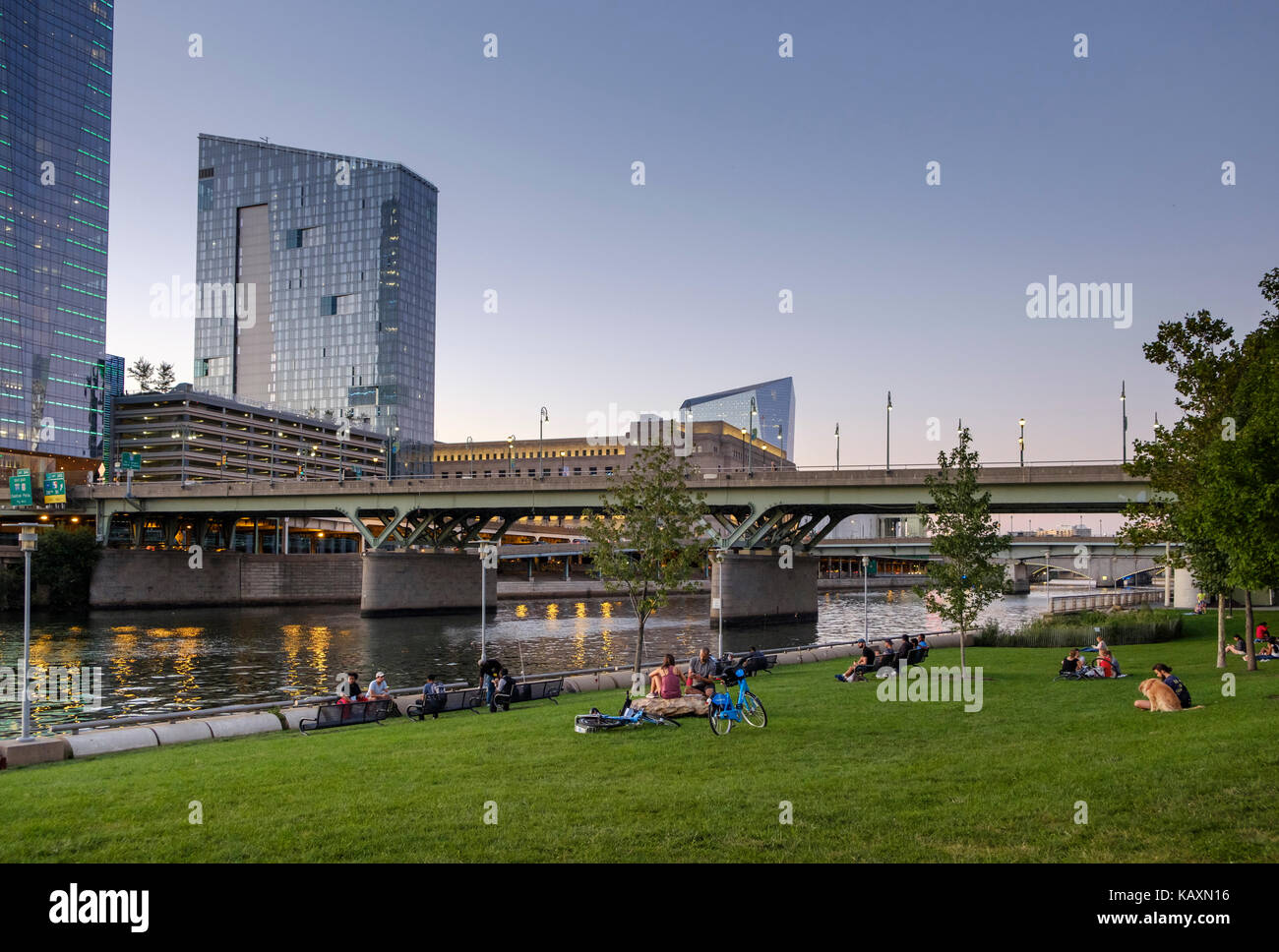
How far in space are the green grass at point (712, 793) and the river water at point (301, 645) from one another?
17.0 metres

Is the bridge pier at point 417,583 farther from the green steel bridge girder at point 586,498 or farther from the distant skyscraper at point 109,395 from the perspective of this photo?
the distant skyscraper at point 109,395

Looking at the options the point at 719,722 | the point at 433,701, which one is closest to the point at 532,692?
the point at 433,701

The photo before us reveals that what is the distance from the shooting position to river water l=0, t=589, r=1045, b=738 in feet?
118

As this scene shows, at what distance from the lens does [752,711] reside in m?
16.9

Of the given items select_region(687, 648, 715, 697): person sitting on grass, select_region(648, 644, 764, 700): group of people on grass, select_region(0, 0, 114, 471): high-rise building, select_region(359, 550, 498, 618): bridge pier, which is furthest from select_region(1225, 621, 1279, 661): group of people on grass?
select_region(0, 0, 114, 471): high-rise building

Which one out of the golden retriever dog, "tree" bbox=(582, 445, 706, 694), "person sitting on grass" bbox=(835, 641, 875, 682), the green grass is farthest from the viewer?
"tree" bbox=(582, 445, 706, 694)

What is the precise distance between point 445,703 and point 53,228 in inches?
7170

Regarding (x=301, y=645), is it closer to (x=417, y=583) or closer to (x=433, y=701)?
(x=417, y=583)

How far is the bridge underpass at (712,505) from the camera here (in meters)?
62.8

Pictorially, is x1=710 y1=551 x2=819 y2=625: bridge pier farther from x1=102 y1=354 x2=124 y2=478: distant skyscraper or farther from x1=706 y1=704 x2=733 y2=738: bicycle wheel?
x1=102 y1=354 x2=124 y2=478: distant skyscraper

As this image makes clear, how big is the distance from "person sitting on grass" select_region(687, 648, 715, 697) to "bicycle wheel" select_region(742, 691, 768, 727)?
2.11m

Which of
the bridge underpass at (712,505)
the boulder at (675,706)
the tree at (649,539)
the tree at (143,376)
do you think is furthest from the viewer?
the tree at (143,376)

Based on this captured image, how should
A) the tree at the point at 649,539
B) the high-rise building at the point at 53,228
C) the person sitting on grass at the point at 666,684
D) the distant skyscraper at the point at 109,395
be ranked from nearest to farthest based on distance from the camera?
the person sitting on grass at the point at 666,684 < the tree at the point at 649,539 < the high-rise building at the point at 53,228 < the distant skyscraper at the point at 109,395

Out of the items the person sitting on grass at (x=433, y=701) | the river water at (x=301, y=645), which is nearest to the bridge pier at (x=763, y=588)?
the river water at (x=301, y=645)
